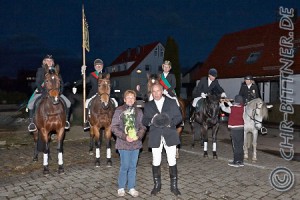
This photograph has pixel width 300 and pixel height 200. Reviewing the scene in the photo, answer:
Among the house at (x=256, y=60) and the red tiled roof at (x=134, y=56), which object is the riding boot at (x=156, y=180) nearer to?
the house at (x=256, y=60)

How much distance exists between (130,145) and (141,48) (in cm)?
4392

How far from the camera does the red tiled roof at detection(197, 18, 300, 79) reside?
21.8 metres

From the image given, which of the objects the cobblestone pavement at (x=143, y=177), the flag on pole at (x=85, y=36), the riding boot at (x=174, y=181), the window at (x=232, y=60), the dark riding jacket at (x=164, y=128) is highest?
the window at (x=232, y=60)

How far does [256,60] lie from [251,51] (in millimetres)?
1821

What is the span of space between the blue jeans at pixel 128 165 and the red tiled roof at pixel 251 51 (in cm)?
1752

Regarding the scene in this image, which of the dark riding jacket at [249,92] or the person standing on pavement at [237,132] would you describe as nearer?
the person standing on pavement at [237,132]

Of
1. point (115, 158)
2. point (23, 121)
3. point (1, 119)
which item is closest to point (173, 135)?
point (115, 158)

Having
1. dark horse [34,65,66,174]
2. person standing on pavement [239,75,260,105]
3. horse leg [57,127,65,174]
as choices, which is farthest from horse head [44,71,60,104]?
person standing on pavement [239,75,260,105]

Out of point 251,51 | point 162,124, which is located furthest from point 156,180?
point 251,51

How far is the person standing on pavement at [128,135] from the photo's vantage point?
5.69m

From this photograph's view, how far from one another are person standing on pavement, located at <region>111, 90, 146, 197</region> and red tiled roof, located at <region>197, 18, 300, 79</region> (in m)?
17.3

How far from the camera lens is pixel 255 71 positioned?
74.0 ft

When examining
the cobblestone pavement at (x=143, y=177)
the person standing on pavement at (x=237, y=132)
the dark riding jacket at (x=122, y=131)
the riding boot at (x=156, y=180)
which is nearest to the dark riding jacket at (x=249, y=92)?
the cobblestone pavement at (x=143, y=177)

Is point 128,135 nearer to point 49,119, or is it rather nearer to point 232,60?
point 49,119
